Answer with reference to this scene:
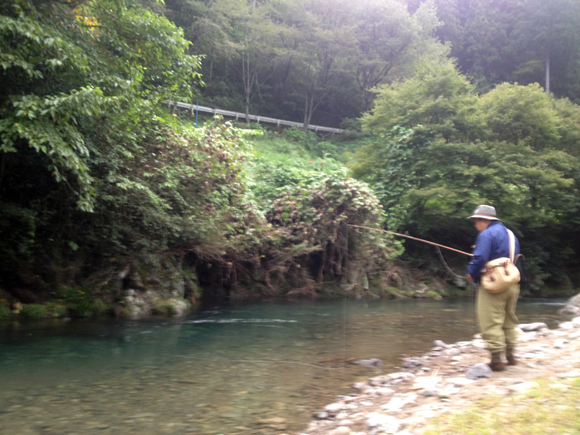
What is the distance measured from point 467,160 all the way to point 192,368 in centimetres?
1643

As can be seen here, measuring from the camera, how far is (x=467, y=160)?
19594mm

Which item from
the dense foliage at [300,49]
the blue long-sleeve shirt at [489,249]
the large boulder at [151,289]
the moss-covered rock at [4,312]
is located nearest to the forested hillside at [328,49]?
the dense foliage at [300,49]

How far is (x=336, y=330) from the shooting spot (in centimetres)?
995

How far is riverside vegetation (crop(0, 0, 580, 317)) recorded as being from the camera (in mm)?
8719

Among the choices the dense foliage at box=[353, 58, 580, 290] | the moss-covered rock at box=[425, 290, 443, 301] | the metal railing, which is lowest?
the moss-covered rock at box=[425, 290, 443, 301]

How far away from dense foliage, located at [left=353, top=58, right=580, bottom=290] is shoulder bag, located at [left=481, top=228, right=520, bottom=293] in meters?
13.7

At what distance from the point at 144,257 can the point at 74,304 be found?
86.9 inches

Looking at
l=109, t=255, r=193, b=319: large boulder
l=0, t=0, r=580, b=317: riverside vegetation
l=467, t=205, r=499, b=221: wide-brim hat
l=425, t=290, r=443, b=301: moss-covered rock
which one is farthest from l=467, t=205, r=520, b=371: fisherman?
l=425, t=290, r=443, b=301: moss-covered rock

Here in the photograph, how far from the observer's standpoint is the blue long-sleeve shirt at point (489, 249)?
516 centimetres

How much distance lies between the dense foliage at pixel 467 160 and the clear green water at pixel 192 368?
26.8 ft

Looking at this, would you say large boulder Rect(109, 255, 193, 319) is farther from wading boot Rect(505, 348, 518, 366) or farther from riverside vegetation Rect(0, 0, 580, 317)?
wading boot Rect(505, 348, 518, 366)

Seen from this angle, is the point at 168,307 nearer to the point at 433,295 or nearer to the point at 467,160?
the point at 433,295

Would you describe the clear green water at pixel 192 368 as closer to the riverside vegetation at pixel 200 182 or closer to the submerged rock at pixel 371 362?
the submerged rock at pixel 371 362

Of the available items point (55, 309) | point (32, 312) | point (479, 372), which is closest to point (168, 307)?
point (55, 309)
